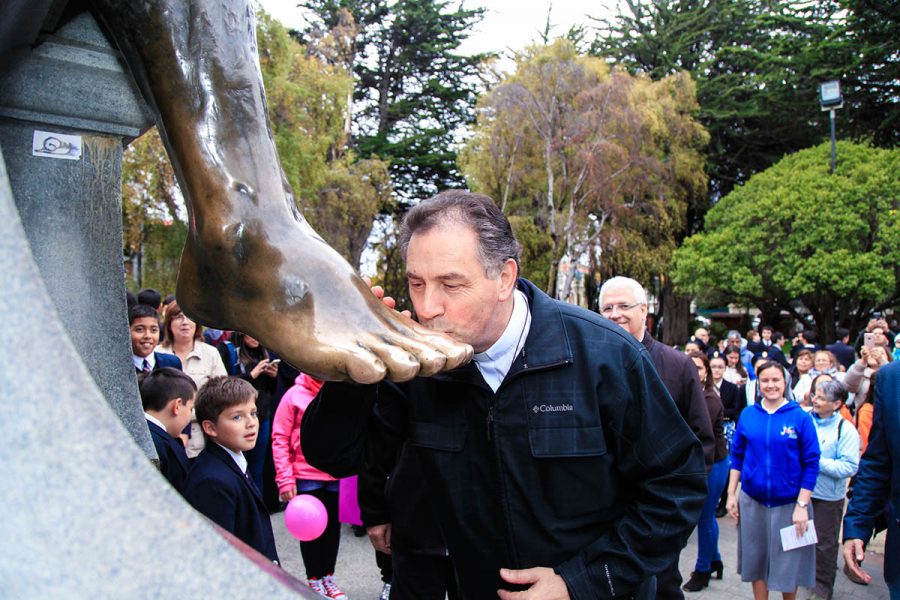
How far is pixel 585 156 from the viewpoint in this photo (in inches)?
795

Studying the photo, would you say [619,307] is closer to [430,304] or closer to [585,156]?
[430,304]

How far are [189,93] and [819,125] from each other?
24.8 metres

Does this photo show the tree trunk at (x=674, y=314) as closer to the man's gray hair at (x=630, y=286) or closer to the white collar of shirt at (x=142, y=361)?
the man's gray hair at (x=630, y=286)

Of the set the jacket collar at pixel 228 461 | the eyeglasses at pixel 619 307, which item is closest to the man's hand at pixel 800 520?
the eyeglasses at pixel 619 307

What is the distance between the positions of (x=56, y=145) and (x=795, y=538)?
395 centimetres

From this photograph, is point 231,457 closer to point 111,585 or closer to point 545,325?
point 545,325

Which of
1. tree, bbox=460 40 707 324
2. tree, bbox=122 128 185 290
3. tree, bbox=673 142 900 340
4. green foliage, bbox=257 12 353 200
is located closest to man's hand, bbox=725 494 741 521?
tree, bbox=122 128 185 290

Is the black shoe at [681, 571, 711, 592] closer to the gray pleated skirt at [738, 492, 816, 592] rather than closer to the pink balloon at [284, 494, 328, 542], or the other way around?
the gray pleated skirt at [738, 492, 816, 592]

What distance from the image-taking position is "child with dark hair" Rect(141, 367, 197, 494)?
277 cm

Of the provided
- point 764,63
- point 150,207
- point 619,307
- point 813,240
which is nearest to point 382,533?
point 619,307

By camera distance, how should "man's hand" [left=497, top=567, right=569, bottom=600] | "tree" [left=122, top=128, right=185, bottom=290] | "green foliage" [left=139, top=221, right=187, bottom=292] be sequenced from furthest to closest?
1. "green foliage" [left=139, top=221, right=187, bottom=292]
2. "tree" [left=122, top=128, right=185, bottom=290]
3. "man's hand" [left=497, top=567, right=569, bottom=600]

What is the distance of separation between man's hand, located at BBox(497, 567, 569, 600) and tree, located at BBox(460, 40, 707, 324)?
63.3 ft

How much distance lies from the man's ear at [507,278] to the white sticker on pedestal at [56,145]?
1024mm

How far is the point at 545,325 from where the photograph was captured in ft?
6.24
